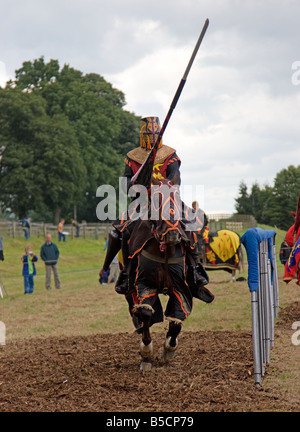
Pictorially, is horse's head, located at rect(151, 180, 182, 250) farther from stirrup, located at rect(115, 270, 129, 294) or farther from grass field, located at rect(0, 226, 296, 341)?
grass field, located at rect(0, 226, 296, 341)

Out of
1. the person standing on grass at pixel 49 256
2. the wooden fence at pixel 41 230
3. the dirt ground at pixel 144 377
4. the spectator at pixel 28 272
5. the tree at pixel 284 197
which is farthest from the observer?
the tree at pixel 284 197

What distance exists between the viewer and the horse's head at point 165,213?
708 centimetres

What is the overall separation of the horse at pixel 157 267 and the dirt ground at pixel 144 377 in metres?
0.62

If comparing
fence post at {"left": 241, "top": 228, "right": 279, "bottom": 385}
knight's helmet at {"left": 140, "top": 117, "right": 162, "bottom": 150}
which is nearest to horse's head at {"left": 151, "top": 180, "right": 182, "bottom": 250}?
fence post at {"left": 241, "top": 228, "right": 279, "bottom": 385}

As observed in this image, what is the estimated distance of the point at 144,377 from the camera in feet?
24.1

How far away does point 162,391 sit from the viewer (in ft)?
21.1

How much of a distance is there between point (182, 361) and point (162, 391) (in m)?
1.94

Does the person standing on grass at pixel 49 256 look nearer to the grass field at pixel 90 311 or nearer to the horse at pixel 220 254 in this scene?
→ the grass field at pixel 90 311

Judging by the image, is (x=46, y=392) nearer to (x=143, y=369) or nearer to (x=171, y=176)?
(x=143, y=369)

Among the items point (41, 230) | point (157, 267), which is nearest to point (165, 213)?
point (157, 267)

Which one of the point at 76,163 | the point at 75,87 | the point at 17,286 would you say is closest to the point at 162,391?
the point at 17,286

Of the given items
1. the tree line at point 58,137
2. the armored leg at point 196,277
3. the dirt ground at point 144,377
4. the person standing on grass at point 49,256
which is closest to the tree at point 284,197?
the tree line at point 58,137

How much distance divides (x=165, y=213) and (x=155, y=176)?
1078 millimetres

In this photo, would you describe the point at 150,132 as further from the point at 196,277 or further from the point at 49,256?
the point at 49,256
